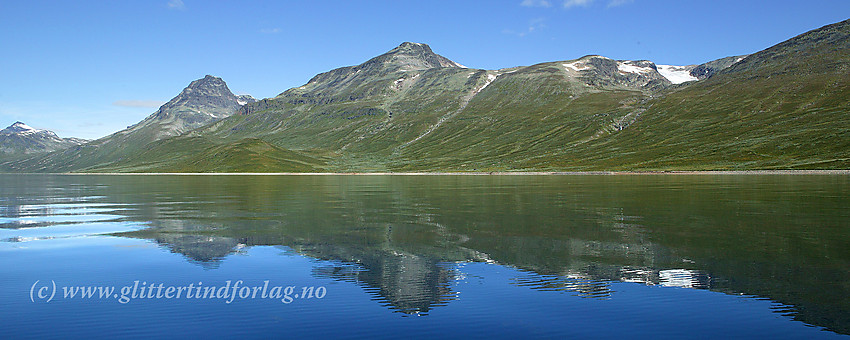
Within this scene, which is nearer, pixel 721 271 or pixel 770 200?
pixel 721 271

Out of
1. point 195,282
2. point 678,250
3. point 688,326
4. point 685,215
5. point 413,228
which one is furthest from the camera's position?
point 685,215

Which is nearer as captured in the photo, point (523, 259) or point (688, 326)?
point (688, 326)

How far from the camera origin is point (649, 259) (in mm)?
24562

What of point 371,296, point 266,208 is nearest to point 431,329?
point 371,296

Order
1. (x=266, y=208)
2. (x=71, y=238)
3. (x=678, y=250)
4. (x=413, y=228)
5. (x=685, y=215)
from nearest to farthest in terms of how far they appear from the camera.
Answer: (x=678, y=250) → (x=71, y=238) → (x=413, y=228) → (x=685, y=215) → (x=266, y=208)

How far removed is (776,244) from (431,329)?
72.3ft

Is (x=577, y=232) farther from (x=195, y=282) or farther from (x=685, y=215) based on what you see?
(x=195, y=282)

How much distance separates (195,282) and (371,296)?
745 cm

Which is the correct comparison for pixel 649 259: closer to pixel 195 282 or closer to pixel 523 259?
pixel 523 259

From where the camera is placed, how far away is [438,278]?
21.1 metres

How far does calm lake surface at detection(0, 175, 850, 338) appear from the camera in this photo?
15320 millimetres

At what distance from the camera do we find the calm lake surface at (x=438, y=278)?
15.3 meters

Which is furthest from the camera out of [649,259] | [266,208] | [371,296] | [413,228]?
[266,208]

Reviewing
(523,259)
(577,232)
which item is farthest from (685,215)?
(523,259)
